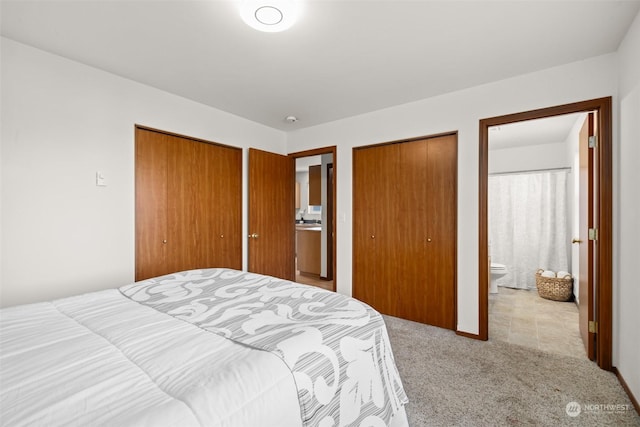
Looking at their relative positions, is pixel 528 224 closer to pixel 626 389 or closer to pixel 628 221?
pixel 628 221

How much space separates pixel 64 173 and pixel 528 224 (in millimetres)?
5992

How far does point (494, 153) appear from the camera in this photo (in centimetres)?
513

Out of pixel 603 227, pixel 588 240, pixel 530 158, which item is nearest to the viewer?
pixel 603 227

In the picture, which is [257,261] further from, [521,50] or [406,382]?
Answer: [521,50]

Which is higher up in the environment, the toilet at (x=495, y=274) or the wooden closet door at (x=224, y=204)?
the wooden closet door at (x=224, y=204)

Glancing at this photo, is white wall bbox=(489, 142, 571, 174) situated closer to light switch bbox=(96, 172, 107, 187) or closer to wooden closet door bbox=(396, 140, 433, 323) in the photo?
wooden closet door bbox=(396, 140, 433, 323)

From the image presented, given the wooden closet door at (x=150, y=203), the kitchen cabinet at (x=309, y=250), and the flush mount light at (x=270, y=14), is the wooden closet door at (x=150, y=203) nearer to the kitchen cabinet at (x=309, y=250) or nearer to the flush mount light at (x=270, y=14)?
the flush mount light at (x=270, y=14)

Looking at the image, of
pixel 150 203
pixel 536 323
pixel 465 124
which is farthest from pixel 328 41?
pixel 536 323

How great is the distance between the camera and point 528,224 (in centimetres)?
478

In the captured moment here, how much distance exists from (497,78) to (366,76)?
1.19 m

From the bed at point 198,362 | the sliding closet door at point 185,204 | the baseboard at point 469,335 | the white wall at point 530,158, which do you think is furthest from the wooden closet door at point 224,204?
the white wall at point 530,158

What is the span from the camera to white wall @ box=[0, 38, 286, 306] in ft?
6.66

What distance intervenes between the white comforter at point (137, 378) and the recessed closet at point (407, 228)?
8.26 feet

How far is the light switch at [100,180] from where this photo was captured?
241 cm
